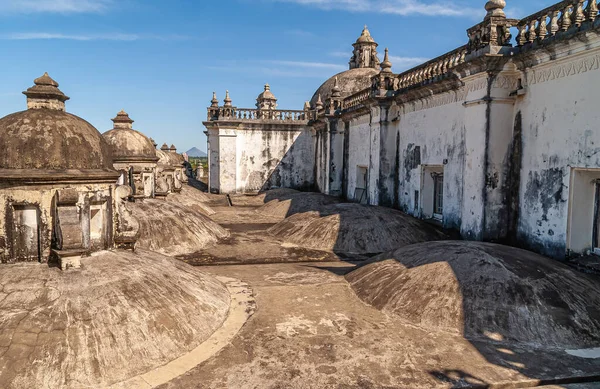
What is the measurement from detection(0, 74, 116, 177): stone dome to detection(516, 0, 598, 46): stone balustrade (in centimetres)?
851

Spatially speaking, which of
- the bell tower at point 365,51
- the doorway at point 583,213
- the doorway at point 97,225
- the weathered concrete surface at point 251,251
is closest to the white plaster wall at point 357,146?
the weathered concrete surface at point 251,251

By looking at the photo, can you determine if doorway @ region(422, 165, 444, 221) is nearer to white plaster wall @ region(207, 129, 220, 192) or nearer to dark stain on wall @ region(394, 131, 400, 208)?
dark stain on wall @ region(394, 131, 400, 208)

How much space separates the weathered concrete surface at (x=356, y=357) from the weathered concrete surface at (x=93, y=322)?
2.18 feet

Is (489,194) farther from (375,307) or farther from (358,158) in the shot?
(358,158)

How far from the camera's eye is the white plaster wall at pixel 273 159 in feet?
93.7

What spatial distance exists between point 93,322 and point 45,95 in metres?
3.63

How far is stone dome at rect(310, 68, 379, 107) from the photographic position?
102 feet

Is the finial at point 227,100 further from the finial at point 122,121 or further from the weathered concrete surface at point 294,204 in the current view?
the finial at point 122,121

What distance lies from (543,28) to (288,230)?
29.6 ft

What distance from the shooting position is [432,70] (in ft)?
43.7

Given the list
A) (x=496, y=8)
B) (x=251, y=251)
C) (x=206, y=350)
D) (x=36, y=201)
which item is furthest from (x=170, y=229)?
(x=496, y=8)

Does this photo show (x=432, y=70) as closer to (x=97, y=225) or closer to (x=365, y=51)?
(x=97, y=225)

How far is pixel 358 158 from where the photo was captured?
20141 millimetres

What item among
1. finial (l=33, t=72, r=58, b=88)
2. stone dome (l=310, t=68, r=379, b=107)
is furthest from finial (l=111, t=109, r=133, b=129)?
stone dome (l=310, t=68, r=379, b=107)
